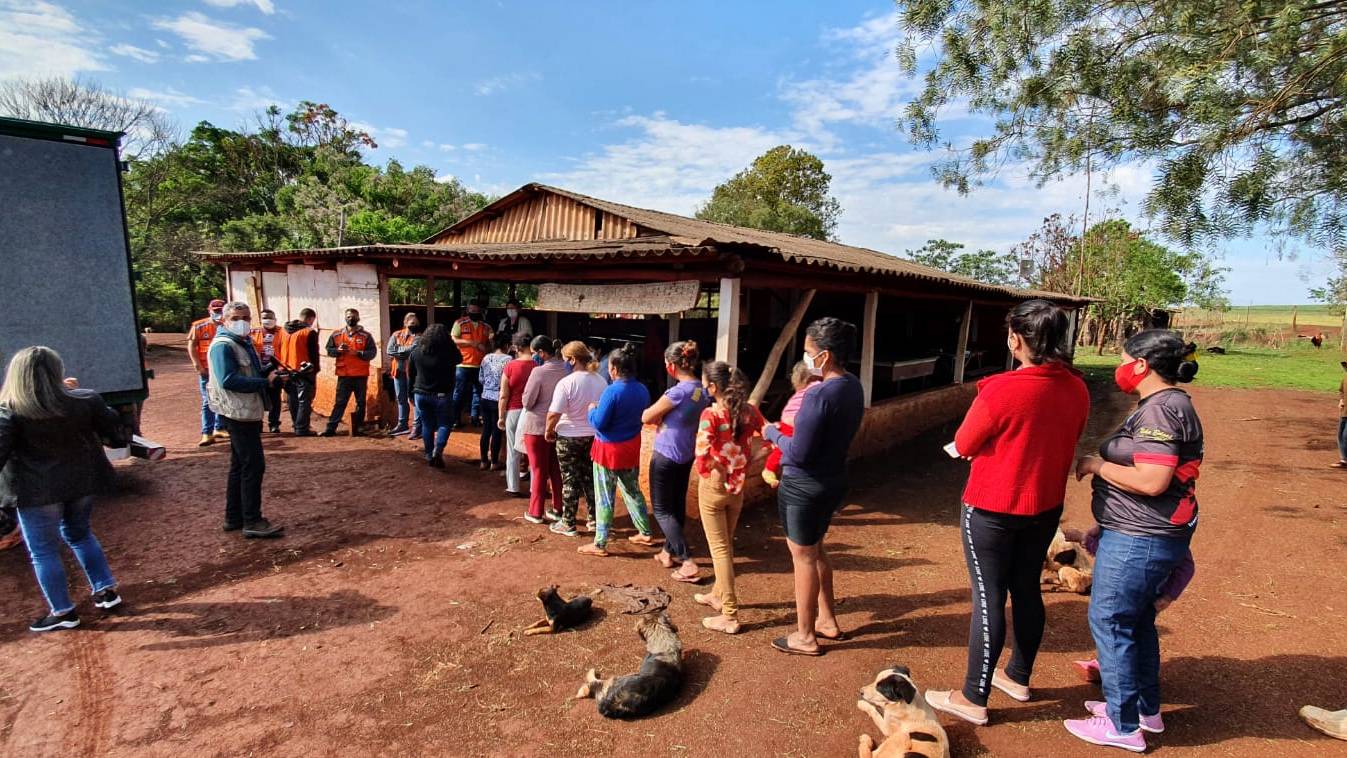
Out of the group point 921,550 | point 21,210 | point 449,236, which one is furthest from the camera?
point 449,236

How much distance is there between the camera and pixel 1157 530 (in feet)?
7.93

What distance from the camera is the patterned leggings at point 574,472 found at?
4.96 metres

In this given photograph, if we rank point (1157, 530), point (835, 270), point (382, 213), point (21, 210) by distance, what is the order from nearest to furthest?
point (1157, 530), point (21, 210), point (835, 270), point (382, 213)

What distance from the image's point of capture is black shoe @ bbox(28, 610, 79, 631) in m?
3.54

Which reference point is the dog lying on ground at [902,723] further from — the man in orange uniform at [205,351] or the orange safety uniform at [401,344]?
the man in orange uniform at [205,351]

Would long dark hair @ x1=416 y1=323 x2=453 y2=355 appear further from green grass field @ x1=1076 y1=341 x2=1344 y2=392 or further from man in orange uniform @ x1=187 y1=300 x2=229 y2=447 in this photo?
green grass field @ x1=1076 y1=341 x2=1344 y2=392

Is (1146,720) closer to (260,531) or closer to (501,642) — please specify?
(501,642)

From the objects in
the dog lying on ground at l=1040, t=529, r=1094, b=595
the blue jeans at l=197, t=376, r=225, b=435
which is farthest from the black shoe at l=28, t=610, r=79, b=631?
the dog lying on ground at l=1040, t=529, r=1094, b=595

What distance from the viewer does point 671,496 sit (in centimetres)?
433

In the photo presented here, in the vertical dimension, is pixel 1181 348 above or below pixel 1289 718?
above

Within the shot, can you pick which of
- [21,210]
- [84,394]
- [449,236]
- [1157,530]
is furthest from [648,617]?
[449,236]

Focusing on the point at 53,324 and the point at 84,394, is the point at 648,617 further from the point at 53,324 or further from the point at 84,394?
the point at 53,324

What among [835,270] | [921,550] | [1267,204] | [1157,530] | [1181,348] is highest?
[1267,204]

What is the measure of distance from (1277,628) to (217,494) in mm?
8489
